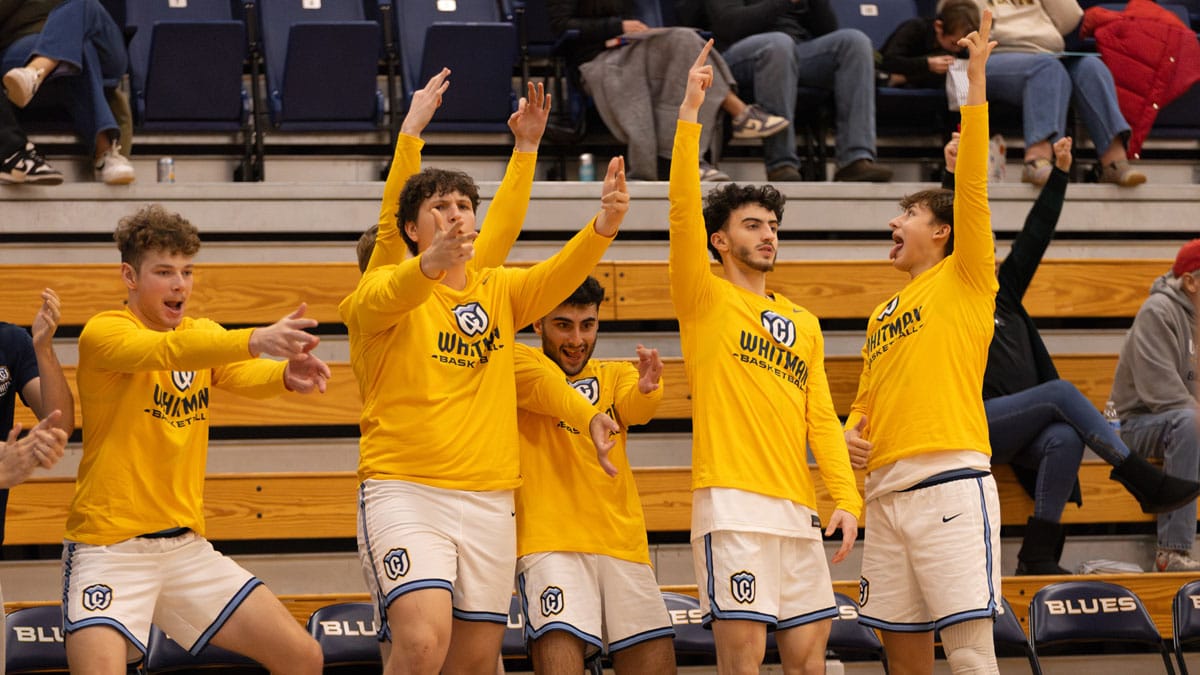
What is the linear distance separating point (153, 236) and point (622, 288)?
244cm

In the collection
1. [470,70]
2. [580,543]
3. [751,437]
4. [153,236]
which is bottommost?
[580,543]

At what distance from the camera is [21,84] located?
237 inches

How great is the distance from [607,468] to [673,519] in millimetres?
1523

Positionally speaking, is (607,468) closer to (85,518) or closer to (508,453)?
(508,453)

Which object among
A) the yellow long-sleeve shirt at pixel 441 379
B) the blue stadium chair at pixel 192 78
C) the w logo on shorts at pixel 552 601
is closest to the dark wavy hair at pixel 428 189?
the yellow long-sleeve shirt at pixel 441 379

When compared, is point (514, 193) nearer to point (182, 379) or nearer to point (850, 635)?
point (182, 379)

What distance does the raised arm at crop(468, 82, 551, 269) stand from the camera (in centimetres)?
411

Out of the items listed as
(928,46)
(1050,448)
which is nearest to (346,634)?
(1050,448)

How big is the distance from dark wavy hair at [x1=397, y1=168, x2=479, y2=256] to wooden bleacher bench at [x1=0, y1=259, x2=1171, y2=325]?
196 centimetres

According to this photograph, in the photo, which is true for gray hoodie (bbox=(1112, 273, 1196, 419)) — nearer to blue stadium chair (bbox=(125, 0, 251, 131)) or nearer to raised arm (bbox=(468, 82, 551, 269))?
raised arm (bbox=(468, 82, 551, 269))

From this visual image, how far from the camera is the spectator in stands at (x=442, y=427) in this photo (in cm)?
357

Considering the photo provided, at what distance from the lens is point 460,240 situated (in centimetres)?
341

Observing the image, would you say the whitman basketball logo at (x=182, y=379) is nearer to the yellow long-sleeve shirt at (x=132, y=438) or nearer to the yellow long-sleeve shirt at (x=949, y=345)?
the yellow long-sleeve shirt at (x=132, y=438)

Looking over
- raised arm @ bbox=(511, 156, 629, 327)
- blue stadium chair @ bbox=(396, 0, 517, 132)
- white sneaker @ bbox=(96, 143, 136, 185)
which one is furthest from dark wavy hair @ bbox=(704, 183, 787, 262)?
white sneaker @ bbox=(96, 143, 136, 185)
